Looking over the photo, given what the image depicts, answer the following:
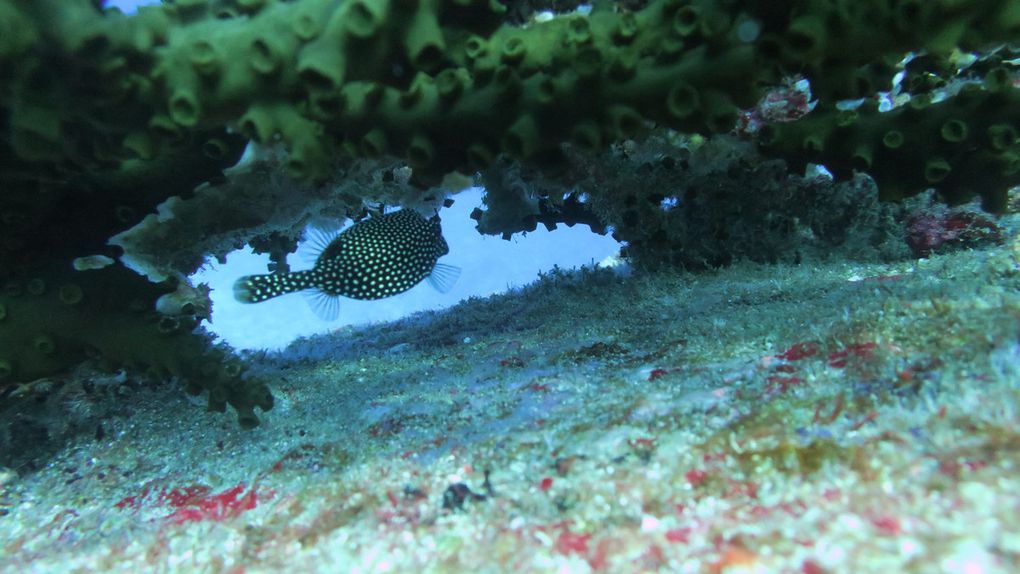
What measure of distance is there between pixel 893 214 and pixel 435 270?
4.75 meters

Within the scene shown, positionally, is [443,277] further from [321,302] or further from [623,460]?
[623,460]

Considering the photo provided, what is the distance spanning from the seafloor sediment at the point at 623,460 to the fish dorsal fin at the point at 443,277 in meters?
0.92

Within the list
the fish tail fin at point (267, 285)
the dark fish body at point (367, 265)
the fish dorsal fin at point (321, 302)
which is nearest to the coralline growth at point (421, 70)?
the fish tail fin at point (267, 285)

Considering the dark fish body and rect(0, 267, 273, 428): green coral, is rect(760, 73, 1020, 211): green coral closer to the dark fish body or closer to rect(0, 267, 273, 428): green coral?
the dark fish body

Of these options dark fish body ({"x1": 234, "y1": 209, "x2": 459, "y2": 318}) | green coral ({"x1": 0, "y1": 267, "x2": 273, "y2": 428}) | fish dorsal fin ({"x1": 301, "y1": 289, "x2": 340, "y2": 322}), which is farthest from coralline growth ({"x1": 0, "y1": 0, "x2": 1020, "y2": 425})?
fish dorsal fin ({"x1": 301, "y1": 289, "x2": 340, "y2": 322})

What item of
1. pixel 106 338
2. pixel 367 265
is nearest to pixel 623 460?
pixel 367 265

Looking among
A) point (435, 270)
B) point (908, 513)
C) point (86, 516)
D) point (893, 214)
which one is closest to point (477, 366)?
point (435, 270)

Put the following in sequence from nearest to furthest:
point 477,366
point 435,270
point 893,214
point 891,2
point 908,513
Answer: point 908,513 < point 891,2 < point 477,366 < point 435,270 < point 893,214

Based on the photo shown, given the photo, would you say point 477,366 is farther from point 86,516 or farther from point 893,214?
A: point 893,214

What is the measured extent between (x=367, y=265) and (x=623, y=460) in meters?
2.91

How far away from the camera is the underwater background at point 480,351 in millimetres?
1828

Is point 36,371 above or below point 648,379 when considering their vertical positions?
above

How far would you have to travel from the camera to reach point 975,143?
323 centimetres

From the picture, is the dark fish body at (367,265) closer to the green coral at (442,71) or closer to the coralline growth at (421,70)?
the coralline growth at (421,70)
